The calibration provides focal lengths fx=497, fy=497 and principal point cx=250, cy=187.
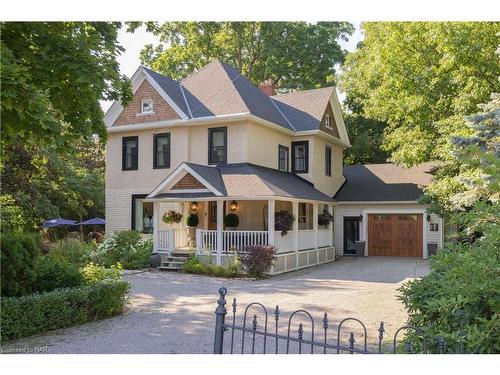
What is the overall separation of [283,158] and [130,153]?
5933 mm

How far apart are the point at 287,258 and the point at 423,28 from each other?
8.75 meters

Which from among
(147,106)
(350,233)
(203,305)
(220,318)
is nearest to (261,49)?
(147,106)

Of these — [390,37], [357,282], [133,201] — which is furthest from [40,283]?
[390,37]

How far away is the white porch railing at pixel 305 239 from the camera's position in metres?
17.1

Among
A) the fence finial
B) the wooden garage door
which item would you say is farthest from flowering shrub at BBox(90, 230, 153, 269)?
the fence finial

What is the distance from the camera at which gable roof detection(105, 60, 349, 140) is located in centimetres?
1775

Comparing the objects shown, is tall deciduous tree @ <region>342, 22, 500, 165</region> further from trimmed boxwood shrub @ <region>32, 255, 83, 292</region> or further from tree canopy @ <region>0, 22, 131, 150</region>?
trimmed boxwood shrub @ <region>32, 255, 83, 292</region>

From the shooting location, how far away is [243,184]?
15609 millimetres

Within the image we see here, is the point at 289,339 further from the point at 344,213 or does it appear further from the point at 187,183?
the point at 344,213

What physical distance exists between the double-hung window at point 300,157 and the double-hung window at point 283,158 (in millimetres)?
411

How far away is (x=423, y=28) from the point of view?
16.3 metres

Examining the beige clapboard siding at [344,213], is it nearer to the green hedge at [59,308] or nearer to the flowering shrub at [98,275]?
the flowering shrub at [98,275]

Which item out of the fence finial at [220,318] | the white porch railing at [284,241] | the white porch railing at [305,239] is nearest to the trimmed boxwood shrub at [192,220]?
the white porch railing at [284,241]

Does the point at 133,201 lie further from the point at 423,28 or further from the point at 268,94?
the point at 423,28
